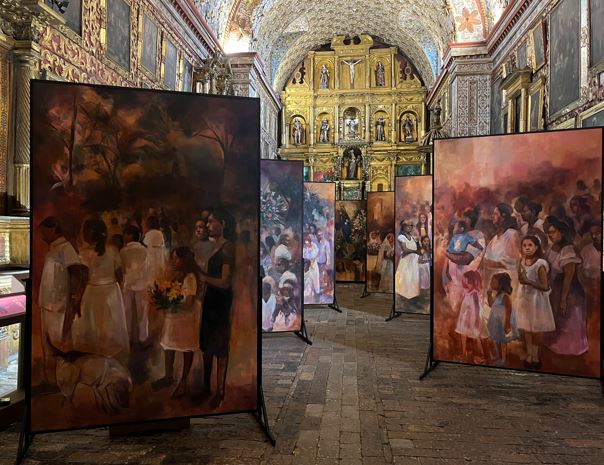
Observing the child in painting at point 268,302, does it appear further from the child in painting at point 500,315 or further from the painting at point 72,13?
the painting at point 72,13

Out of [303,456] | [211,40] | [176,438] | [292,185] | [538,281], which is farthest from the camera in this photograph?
[211,40]

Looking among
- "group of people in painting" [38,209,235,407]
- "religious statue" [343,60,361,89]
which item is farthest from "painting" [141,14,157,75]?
"religious statue" [343,60,361,89]

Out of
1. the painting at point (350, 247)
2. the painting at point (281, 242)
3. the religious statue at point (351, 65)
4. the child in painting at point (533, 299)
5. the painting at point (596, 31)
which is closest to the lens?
the child in painting at point (533, 299)

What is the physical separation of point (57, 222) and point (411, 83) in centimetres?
2680

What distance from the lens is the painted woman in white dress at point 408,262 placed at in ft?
29.9

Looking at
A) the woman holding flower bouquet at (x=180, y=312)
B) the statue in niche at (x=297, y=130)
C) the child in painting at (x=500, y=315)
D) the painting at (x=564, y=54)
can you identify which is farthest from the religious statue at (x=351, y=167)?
the woman holding flower bouquet at (x=180, y=312)

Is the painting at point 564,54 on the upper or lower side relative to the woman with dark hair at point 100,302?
upper

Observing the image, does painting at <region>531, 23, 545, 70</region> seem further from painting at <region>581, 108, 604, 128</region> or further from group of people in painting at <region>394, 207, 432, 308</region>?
group of people in painting at <region>394, 207, 432, 308</region>

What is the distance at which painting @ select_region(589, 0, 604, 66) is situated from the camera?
27.8ft

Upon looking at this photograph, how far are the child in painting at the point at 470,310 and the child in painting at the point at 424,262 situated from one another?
3762mm

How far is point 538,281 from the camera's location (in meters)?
4.96

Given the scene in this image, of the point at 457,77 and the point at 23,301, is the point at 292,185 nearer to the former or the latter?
the point at 23,301

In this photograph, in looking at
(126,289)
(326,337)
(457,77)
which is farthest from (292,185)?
(457,77)

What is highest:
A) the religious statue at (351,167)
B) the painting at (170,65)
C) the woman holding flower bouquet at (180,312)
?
the painting at (170,65)
